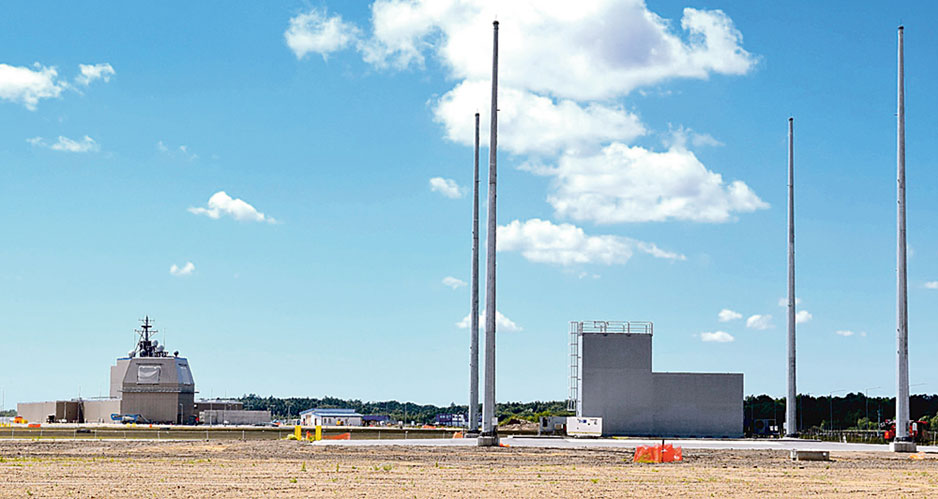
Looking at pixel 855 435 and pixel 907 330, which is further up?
pixel 907 330

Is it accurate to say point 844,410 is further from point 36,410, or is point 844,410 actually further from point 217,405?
point 36,410

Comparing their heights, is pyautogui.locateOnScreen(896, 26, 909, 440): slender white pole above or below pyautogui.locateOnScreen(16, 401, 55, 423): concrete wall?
above

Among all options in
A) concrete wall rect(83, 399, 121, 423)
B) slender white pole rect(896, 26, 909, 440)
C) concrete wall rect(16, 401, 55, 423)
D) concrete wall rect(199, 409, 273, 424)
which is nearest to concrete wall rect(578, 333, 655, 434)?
slender white pole rect(896, 26, 909, 440)

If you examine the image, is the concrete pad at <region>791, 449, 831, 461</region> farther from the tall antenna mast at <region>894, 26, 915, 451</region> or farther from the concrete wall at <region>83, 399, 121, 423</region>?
the concrete wall at <region>83, 399, 121, 423</region>

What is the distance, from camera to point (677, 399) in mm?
64375

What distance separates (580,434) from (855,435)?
14480 millimetres

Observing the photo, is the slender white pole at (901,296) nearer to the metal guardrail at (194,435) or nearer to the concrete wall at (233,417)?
the metal guardrail at (194,435)

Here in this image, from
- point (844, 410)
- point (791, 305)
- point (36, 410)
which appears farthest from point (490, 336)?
point (36, 410)

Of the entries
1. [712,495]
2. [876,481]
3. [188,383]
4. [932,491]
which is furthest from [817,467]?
[188,383]

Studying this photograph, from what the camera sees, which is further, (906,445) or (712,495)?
(906,445)

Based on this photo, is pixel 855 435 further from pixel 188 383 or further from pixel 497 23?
pixel 188 383

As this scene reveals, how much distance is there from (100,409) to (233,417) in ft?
47.4

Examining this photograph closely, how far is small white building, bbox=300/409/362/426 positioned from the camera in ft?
361

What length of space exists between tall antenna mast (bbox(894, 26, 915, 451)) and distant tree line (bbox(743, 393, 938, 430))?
167 ft
